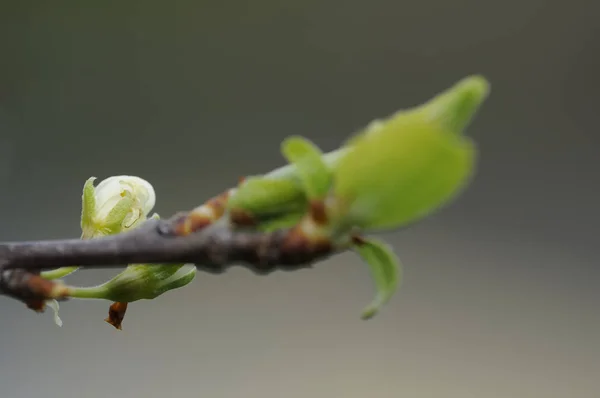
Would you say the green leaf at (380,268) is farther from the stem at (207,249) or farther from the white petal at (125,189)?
the white petal at (125,189)

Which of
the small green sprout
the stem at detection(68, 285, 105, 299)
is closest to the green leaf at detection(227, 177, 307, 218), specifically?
the small green sprout

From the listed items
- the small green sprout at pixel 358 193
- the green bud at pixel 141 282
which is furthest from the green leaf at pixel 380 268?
the green bud at pixel 141 282

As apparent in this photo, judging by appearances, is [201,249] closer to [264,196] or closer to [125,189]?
[264,196]

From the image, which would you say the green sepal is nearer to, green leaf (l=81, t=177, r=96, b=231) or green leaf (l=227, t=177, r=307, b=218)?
green leaf (l=81, t=177, r=96, b=231)

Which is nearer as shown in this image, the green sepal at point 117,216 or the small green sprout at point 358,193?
the small green sprout at point 358,193

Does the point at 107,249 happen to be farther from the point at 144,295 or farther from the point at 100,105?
the point at 100,105

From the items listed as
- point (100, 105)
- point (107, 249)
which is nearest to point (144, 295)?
point (107, 249)

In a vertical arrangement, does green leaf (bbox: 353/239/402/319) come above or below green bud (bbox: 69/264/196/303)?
below
